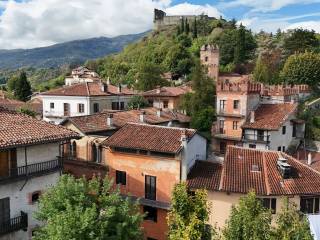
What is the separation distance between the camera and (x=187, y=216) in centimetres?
1970

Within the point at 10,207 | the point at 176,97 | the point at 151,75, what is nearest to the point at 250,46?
the point at 151,75

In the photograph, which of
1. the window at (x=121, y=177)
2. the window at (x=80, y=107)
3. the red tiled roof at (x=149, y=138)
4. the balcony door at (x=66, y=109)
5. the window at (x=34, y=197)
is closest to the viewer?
the window at (x=34, y=197)

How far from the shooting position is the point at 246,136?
162 ft

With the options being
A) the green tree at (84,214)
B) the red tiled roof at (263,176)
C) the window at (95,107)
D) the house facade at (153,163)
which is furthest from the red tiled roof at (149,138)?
the window at (95,107)

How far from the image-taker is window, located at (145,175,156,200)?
31.3 meters

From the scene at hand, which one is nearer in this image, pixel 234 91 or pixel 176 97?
pixel 234 91

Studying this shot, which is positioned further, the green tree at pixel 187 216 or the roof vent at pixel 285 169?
the roof vent at pixel 285 169

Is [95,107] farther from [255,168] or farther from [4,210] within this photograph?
[4,210]

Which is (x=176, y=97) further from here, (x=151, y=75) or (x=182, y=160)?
(x=182, y=160)

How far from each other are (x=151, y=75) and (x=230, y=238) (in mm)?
70745

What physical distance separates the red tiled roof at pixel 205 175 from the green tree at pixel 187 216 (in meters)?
8.89

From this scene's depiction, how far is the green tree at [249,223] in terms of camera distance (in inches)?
607

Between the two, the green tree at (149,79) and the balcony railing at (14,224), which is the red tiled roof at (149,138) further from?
the green tree at (149,79)

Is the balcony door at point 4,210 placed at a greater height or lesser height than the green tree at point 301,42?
lesser
